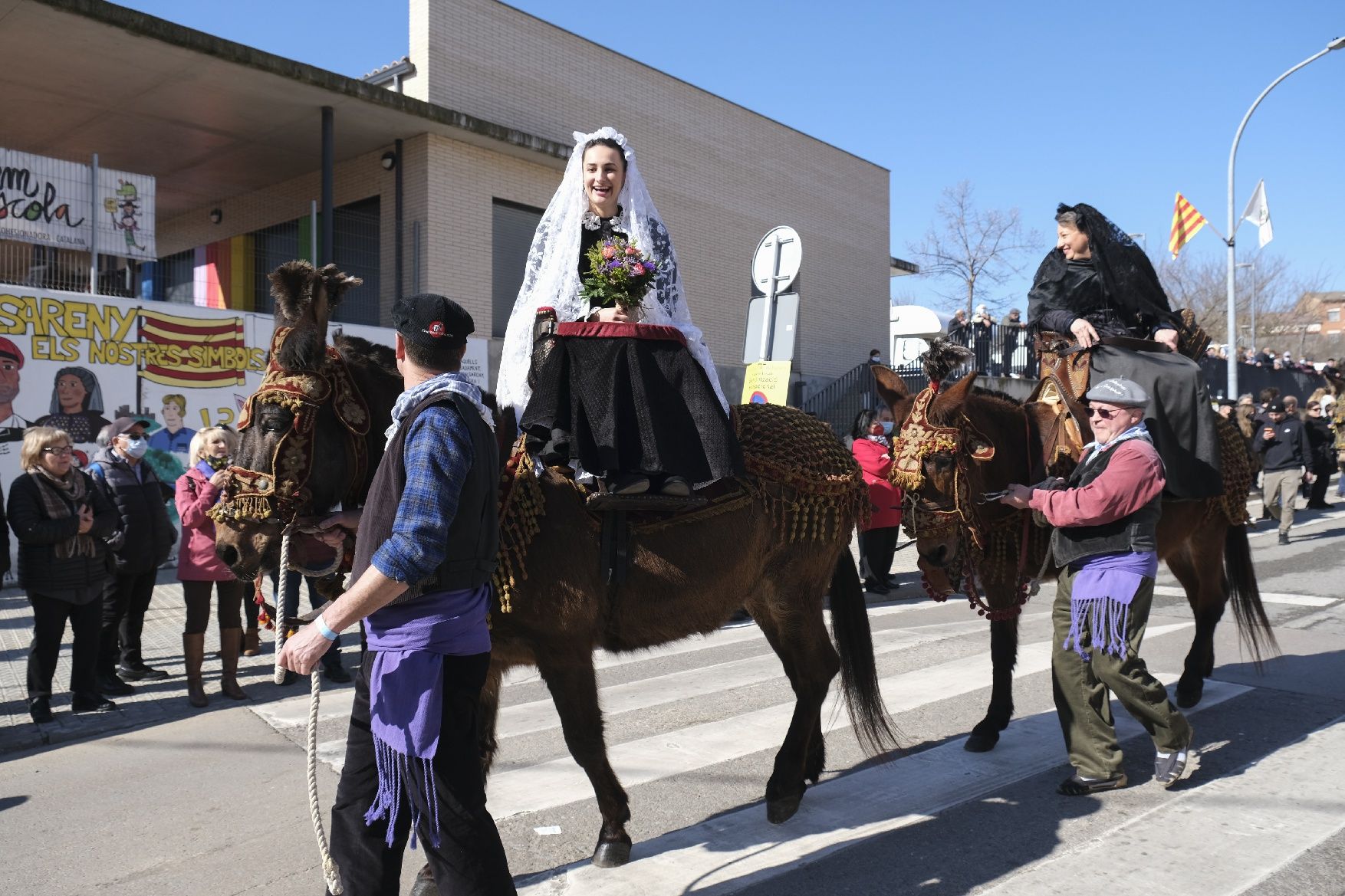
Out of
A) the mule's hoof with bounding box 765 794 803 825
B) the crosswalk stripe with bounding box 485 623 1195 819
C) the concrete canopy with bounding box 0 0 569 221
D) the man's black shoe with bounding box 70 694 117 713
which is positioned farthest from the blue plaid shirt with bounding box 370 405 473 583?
the concrete canopy with bounding box 0 0 569 221

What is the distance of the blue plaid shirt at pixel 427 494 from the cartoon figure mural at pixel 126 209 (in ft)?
37.1

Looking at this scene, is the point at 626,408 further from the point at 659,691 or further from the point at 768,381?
the point at 768,381

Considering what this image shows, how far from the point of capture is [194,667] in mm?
7086

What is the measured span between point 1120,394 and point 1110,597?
0.94 m

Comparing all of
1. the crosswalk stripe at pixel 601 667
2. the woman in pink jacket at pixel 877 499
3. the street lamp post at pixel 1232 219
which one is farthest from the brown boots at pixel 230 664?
the street lamp post at pixel 1232 219

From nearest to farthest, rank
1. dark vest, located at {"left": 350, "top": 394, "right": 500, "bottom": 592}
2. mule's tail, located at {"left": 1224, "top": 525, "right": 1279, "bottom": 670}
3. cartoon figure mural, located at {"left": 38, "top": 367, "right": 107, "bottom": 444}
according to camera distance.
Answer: dark vest, located at {"left": 350, "top": 394, "right": 500, "bottom": 592}
mule's tail, located at {"left": 1224, "top": 525, "right": 1279, "bottom": 670}
cartoon figure mural, located at {"left": 38, "top": 367, "right": 107, "bottom": 444}

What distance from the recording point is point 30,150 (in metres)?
16.8

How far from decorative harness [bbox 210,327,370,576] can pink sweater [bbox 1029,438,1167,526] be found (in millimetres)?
3147

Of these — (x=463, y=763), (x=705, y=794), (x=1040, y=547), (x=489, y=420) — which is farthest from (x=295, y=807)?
(x=1040, y=547)

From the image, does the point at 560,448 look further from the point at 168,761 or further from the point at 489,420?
the point at 168,761

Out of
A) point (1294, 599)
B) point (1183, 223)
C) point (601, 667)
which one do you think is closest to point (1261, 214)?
point (1183, 223)

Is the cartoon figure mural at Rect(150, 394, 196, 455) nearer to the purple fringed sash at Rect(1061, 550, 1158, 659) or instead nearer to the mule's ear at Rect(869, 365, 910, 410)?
the mule's ear at Rect(869, 365, 910, 410)

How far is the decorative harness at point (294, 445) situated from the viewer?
311 centimetres

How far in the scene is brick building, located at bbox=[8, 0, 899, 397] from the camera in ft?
42.9
